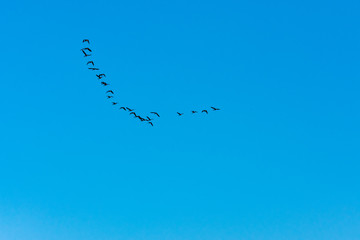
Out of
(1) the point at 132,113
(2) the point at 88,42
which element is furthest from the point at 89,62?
(1) the point at 132,113

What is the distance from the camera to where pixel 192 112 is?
6341cm

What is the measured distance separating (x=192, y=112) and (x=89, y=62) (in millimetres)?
14994

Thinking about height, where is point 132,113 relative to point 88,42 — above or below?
below

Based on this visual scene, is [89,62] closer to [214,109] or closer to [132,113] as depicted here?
[132,113]

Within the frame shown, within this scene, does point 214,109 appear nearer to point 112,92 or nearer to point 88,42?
point 112,92

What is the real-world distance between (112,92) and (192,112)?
464 inches

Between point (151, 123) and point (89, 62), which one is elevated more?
point (89, 62)

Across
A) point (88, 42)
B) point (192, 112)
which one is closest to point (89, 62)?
point (88, 42)

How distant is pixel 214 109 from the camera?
66.0m

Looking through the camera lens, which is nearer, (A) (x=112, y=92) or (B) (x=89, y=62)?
(B) (x=89, y=62)

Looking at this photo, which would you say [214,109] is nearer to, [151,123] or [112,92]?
[151,123]

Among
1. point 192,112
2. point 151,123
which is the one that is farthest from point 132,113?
point 192,112

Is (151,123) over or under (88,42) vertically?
under

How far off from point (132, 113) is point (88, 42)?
430 inches
